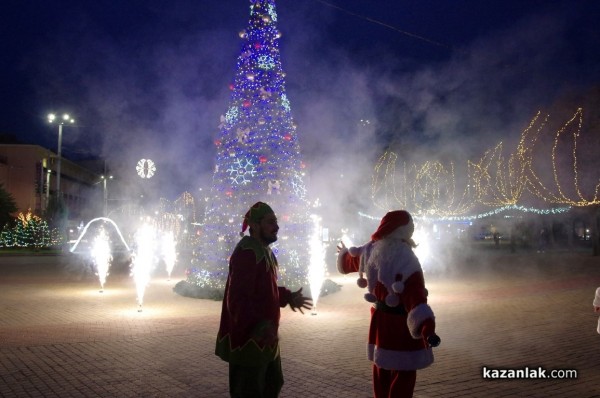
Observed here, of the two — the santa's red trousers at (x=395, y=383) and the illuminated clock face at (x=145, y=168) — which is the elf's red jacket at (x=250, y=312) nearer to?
the santa's red trousers at (x=395, y=383)

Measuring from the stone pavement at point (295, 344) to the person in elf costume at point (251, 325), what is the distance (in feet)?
5.77

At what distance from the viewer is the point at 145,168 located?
24.9 metres

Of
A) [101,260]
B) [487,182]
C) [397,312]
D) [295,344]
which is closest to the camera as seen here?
[397,312]

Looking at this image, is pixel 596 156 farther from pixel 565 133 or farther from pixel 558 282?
pixel 558 282

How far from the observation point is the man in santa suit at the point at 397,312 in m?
4.12

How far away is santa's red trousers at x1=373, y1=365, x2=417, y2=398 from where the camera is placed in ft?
13.6

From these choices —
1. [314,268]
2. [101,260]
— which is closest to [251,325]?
[314,268]

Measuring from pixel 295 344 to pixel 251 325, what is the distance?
171 inches

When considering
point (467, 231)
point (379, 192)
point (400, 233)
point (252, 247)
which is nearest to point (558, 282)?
point (400, 233)

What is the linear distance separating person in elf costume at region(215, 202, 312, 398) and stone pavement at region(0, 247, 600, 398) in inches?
69.3

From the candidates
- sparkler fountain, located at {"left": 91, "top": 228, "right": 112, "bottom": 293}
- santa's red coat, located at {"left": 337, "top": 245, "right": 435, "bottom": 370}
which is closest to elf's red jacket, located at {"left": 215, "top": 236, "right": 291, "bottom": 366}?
santa's red coat, located at {"left": 337, "top": 245, "right": 435, "bottom": 370}

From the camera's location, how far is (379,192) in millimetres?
35719

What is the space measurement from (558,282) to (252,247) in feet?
46.8

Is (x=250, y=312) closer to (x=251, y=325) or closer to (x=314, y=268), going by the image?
(x=251, y=325)
